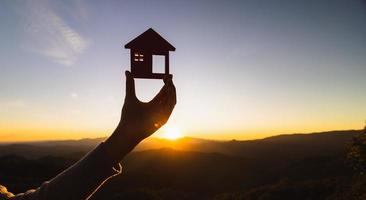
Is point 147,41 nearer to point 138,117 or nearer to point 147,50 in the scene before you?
point 147,50

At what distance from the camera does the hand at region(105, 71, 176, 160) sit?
203 cm

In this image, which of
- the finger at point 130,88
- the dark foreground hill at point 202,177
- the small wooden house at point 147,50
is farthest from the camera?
the dark foreground hill at point 202,177

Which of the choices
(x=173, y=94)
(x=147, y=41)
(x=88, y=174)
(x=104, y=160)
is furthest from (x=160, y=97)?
Answer: (x=147, y=41)

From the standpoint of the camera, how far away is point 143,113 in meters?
2.20

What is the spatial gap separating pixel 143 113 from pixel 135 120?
0.25 feet

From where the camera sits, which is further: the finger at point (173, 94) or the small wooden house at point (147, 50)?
the small wooden house at point (147, 50)

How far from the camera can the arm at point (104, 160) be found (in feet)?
6.34

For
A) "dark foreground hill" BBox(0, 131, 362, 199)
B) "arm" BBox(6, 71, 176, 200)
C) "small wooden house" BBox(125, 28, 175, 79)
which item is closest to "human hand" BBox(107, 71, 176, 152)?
"arm" BBox(6, 71, 176, 200)

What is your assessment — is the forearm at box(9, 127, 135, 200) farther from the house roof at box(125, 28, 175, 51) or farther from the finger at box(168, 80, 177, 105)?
the house roof at box(125, 28, 175, 51)

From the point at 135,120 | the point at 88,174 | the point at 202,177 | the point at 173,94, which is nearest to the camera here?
the point at 88,174

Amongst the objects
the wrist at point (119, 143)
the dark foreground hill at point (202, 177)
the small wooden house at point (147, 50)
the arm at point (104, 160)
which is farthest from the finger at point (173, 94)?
the dark foreground hill at point (202, 177)

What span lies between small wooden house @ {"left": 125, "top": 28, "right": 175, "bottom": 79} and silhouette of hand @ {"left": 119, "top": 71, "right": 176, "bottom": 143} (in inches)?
72.2

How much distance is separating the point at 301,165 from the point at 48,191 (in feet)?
233

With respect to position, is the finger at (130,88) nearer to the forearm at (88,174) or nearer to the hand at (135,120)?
the hand at (135,120)
